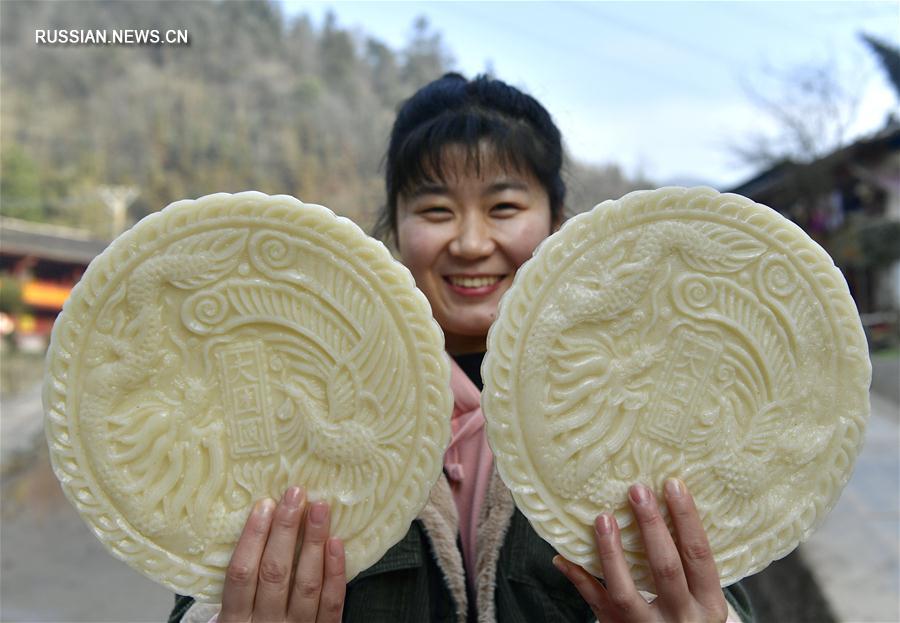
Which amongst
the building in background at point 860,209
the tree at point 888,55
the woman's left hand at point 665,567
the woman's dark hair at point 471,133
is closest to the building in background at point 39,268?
the building in background at point 860,209

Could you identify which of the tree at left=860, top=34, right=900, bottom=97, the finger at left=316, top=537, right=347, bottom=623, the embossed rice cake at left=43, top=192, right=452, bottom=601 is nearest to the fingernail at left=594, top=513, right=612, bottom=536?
the embossed rice cake at left=43, top=192, right=452, bottom=601

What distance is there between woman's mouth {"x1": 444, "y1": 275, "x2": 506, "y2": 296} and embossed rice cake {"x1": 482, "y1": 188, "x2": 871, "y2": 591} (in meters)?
0.35

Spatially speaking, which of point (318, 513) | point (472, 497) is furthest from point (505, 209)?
point (318, 513)

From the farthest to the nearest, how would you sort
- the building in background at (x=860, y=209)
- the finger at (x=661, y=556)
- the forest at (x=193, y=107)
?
1. the forest at (x=193, y=107)
2. the building in background at (x=860, y=209)
3. the finger at (x=661, y=556)

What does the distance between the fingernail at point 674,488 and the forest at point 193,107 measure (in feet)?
87.2

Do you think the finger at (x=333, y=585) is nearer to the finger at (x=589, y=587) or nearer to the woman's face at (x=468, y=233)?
the finger at (x=589, y=587)

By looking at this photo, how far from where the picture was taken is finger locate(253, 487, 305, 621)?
134 centimetres

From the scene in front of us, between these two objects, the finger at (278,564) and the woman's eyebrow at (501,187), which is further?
the woman's eyebrow at (501,187)

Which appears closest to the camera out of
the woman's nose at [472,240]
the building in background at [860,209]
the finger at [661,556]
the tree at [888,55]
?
the finger at [661,556]

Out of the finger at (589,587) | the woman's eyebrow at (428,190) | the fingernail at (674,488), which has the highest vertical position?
the woman's eyebrow at (428,190)

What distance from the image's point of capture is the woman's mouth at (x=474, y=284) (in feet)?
5.77

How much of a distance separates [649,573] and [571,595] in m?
0.25

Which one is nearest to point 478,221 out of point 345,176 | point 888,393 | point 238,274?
point 238,274

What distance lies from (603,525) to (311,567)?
573 millimetres
